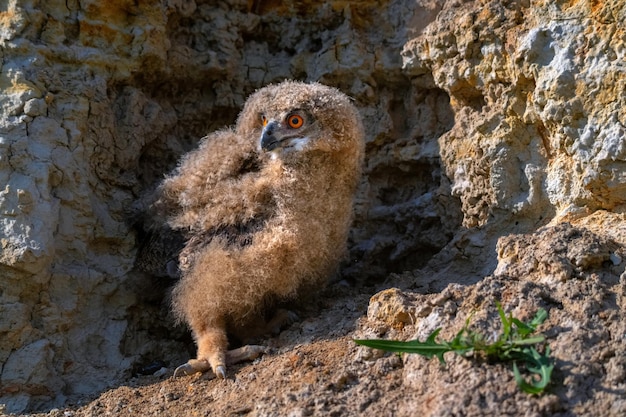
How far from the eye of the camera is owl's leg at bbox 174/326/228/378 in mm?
3703

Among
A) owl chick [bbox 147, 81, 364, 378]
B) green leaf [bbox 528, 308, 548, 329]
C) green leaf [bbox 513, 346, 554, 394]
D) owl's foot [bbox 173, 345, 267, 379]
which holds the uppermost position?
owl chick [bbox 147, 81, 364, 378]

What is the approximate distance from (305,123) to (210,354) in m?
1.39

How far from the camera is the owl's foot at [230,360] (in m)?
3.74

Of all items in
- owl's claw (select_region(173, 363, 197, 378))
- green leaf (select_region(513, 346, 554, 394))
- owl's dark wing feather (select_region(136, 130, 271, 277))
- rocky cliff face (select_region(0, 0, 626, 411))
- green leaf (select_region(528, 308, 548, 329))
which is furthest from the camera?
owl's dark wing feather (select_region(136, 130, 271, 277))

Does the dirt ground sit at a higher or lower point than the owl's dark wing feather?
lower

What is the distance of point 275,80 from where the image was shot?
541 cm

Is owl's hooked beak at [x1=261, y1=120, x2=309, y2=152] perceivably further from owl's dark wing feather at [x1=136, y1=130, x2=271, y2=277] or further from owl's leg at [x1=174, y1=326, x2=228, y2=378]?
owl's leg at [x1=174, y1=326, x2=228, y2=378]

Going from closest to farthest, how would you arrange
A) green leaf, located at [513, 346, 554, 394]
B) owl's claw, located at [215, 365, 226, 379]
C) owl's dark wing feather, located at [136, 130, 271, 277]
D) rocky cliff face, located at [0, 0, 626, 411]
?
green leaf, located at [513, 346, 554, 394]
owl's claw, located at [215, 365, 226, 379]
rocky cliff face, located at [0, 0, 626, 411]
owl's dark wing feather, located at [136, 130, 271, 277]

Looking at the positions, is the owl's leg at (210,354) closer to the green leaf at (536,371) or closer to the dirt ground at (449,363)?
the dirt ground at (449,363)

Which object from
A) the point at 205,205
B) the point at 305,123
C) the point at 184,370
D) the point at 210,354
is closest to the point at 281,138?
the point at 305,123

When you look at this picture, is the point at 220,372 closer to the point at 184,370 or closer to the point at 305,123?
the point at 184,370

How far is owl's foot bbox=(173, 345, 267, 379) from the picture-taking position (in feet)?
12.3

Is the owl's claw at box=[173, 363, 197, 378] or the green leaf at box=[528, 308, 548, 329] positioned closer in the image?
the green leaf at box=[528, 308, 548, 329]

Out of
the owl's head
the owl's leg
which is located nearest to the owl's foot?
the owl's leg
